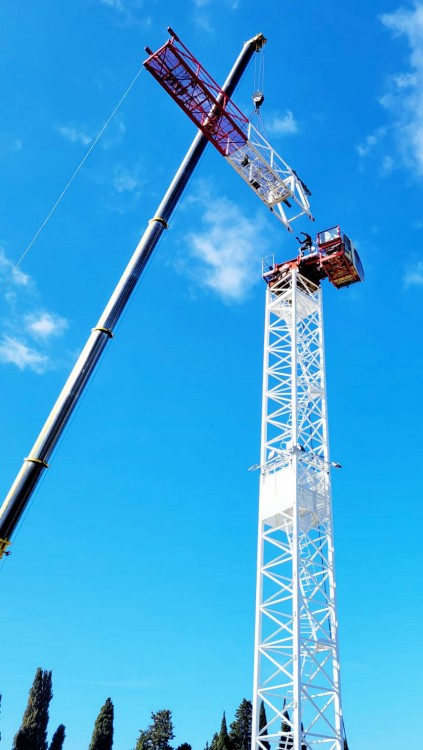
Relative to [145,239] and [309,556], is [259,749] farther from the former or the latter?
[145,239]

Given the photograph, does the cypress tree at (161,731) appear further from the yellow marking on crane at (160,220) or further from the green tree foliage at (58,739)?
the yellow marking on crane at (160,220)

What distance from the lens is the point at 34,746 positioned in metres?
51.0

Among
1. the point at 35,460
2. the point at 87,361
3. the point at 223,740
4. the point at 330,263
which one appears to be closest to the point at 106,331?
the point at 87,361

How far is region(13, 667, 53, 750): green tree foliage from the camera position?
50.9 meters

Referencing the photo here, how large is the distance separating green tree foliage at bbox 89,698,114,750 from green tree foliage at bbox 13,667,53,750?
170 inches

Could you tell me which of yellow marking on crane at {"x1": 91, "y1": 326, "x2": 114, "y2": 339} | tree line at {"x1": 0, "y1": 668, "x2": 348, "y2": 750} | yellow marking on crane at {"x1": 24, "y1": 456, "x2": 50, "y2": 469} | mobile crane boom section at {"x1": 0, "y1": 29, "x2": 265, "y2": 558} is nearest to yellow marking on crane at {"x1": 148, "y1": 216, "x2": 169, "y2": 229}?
mobile crane boom section at {"x1": 0, "y1": 29, "x2": 265, "y2": 558}

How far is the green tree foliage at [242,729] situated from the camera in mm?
56544

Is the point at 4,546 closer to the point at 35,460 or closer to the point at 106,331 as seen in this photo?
the point at 35,460

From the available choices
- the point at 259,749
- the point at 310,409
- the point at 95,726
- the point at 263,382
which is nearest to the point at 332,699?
the point at 259,749

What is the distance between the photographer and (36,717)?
52.5 metres

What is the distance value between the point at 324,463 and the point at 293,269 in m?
10.7

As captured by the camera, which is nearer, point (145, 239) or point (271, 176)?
point (145, 239)

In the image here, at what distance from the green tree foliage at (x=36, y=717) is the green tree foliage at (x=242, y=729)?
16949 millimetres

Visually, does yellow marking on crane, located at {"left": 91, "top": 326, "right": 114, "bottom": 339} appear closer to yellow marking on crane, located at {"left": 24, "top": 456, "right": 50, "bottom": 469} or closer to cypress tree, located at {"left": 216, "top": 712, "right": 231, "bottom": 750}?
yellow marking on crane, located at {"left": 24, "top": 456, "right": 50, "bottom": 469}
